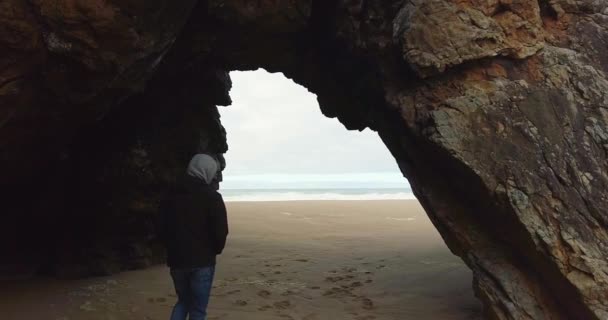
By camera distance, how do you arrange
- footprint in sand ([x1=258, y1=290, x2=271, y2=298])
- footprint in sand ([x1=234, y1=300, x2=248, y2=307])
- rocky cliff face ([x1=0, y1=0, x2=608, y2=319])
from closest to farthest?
rocky cliff face ([x1=0, y1=0, x2=608, y2=319]) → footprint in sand ([x1=234, y1=300, x2=248, y2=307]) → footprint in sand ([x1=258, y1=290, x2=271, y2=298])

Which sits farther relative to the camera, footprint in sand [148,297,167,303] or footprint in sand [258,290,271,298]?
footprint in sand [258,290,271,298]

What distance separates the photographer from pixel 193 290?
14.3 feet

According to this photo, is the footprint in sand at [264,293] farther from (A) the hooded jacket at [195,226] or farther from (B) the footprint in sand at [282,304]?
(A) the hooded jacket at [195,226]

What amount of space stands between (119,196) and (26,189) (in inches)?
55.1

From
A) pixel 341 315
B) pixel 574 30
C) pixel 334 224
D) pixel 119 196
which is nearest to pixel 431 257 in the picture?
pixel 341 315

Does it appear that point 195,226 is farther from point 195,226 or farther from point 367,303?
point 367,303

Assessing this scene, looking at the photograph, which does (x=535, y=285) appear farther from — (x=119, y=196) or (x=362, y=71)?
(x=119, y=196)

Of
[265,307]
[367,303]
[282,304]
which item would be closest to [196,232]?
[265,307]

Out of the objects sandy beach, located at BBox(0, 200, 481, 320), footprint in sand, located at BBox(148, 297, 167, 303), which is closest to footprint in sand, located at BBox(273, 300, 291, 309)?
sandy beach, located at BBox(0, 200, 481, 320)

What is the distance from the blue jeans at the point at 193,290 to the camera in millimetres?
4320

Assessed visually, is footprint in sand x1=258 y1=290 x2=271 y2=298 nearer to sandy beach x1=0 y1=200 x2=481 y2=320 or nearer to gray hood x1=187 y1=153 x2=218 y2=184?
sandy beach x1=0 y1=200 x2=481 y2=320

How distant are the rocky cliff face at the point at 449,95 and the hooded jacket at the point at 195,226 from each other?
2.01m

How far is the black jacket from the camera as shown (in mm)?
4273

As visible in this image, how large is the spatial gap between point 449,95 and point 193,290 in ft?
11.5
